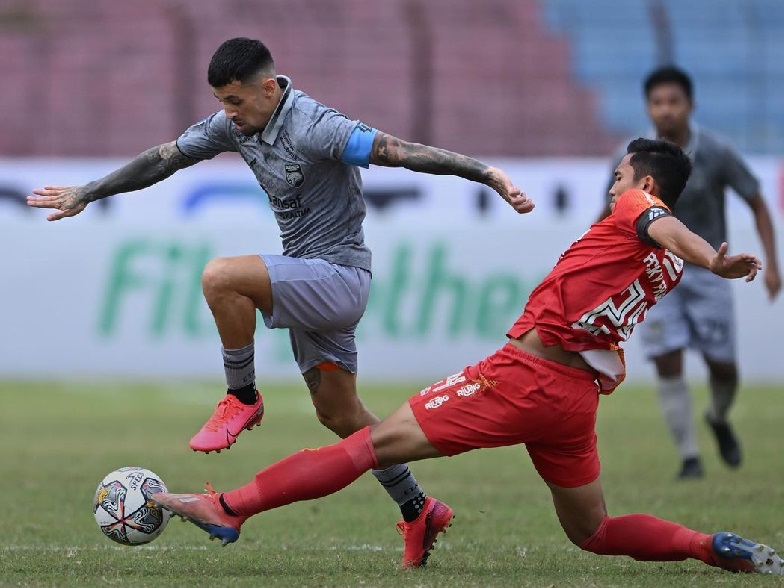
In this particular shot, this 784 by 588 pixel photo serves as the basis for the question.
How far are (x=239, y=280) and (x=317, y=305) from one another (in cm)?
38

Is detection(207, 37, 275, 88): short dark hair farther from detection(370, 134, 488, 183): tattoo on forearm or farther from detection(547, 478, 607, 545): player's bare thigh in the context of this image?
detection(547, 478, 607, 545): player's bare thigh

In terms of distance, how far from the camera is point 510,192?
5750 millimetres

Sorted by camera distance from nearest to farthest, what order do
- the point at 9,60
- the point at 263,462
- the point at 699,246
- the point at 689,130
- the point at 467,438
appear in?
the point at 699,246 < the point at 467,438 < the point at 689,130 < the point at 263,462 < the point at 9,60

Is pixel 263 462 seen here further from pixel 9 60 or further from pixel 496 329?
pixel 9 60

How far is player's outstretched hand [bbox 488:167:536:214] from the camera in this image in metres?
5.75

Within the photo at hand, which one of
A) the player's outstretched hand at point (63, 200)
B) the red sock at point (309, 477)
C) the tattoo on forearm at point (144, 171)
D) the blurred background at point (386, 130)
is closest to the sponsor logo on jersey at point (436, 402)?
the red sock at point (309, 477)

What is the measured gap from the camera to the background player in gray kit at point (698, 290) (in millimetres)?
9734

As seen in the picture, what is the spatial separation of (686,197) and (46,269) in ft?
33.1

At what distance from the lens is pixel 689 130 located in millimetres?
9758

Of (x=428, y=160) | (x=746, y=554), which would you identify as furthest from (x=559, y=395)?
(x=428, y=160)

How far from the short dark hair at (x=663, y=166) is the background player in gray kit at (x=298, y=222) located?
0.49 meters

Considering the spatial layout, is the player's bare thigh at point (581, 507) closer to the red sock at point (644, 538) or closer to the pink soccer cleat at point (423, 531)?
the red sock at point (644, 538)

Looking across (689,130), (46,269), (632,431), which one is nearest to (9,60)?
(46,269)

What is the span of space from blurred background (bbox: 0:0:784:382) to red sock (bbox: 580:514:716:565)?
1137 cm
